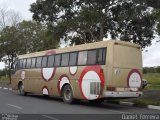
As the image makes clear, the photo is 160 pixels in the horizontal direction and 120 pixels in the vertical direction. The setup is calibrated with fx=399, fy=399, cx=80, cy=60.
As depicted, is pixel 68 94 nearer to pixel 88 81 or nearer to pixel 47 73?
pixel 88 81

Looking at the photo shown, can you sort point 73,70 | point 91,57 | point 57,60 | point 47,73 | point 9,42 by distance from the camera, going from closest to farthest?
point 91,57
point 73,70
point 57,60
point 47,73
point 9,42

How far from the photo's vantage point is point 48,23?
31672 millimetres

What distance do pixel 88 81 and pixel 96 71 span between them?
918mm

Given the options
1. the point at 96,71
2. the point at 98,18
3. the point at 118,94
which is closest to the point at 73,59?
the point at 96,71

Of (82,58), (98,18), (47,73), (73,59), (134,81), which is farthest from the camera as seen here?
(98,18)

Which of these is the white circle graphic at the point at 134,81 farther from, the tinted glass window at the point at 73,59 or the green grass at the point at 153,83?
the green grass at the point at 153,83

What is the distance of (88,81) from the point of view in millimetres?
20547

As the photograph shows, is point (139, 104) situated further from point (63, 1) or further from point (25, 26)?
point (25, 26)

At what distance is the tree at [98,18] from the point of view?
1161 inches

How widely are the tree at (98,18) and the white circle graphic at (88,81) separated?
9406 millimetres

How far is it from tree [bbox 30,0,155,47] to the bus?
5.93 metres

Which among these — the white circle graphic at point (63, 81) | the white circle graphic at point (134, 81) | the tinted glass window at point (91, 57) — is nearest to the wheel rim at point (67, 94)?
the white circle graphic at point (63, 81)

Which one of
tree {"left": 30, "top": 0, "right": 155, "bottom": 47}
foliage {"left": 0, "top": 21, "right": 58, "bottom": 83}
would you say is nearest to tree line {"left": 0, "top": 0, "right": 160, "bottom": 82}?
tree {"left": 30, "top": 0, "right": 155, "bottom": 47}

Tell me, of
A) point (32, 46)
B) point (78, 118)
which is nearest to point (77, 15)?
point (78, 118)
